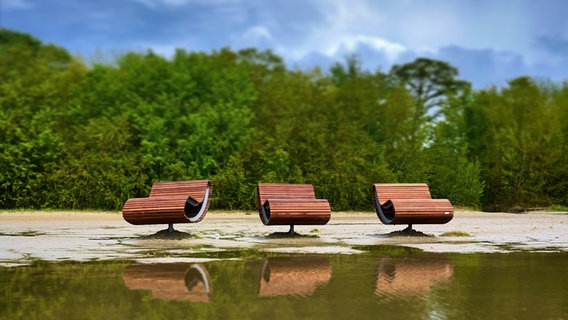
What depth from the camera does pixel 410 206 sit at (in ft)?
45.2

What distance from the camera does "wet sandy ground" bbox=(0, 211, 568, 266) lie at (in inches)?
414

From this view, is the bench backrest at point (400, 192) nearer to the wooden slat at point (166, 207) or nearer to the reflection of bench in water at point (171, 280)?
the wooden slat at point (166, 207)

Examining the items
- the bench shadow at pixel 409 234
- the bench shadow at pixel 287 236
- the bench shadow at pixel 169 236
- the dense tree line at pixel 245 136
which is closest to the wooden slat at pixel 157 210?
the bench shadow at pixel 169 236

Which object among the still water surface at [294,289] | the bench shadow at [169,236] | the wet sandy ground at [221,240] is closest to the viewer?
the still water surface at [294,289]

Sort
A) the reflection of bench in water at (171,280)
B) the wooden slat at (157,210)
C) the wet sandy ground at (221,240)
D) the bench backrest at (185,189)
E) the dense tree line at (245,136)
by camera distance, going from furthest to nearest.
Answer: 1. the dense tree line at (245,136)
2. the bench backrest at (185,189)
3. the wooden slat at (157,210)
4. the wet sandy ground at (221,240)
5. the reflection of bench in water at (171,280)

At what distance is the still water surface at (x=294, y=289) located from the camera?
5754 mm

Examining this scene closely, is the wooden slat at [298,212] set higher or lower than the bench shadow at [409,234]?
higher

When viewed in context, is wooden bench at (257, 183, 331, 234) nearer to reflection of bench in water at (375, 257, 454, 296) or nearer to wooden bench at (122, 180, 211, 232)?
wooden bench at (122, 180, 211, 232)

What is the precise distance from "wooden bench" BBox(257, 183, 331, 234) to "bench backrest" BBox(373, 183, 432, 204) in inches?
56.1

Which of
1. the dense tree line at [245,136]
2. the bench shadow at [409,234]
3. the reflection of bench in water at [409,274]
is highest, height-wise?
the dense tree line at [245,136]

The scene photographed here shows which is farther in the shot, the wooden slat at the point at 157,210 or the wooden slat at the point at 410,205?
the wooden slat at the point at 410,205

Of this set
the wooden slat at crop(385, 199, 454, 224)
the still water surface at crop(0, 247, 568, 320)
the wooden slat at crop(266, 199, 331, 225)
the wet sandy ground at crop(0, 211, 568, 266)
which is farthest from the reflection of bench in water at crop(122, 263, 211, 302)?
the wooden slat at crop(385, 199, 454, 224)

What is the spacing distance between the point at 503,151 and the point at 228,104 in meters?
11.3

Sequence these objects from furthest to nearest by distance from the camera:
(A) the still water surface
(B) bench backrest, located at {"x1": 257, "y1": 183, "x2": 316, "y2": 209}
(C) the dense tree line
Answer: (C) the dense tree line < (B) bench backrest, located at {"x1": 257, "y1": 183, "x2": 316, "y2": 209} < (A) the still water surface
